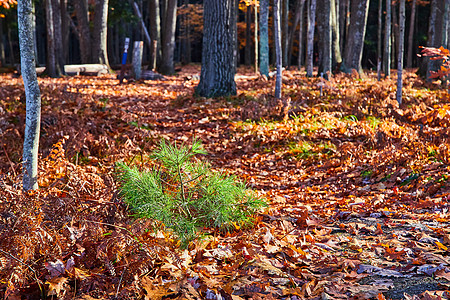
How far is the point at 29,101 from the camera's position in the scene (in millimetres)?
4137

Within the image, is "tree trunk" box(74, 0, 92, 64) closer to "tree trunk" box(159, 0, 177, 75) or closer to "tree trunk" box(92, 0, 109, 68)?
"tree trunk" box(92, 0, 109, 68)

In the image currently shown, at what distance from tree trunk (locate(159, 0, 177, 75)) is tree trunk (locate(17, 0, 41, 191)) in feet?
49.5

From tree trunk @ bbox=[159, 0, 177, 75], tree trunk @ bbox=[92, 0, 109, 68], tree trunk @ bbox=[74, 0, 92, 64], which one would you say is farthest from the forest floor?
tree trunk @ bbox=[74, 0, 92, 64]

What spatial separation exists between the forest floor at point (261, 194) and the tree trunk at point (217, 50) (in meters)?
0.54

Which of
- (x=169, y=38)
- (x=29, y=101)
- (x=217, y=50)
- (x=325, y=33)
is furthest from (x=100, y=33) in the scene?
(x=29, y=101)

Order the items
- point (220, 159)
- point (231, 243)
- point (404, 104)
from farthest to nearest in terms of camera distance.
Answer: point (404, 104) → point (220, 159) → point (231, 243)

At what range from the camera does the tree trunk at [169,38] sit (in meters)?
18.6

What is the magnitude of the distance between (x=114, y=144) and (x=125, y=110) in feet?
8.55

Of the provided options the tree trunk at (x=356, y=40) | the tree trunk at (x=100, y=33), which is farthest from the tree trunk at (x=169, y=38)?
the tree trunk at (x=356, y=40)

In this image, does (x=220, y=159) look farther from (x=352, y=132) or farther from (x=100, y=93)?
(x=100, y=93)

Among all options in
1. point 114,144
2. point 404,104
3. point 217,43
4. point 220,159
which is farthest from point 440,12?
point 114,144

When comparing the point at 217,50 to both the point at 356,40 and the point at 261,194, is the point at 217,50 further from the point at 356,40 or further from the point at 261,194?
the point at 356,40

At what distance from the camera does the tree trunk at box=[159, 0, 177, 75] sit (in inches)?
734

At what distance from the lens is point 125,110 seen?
9031mm
